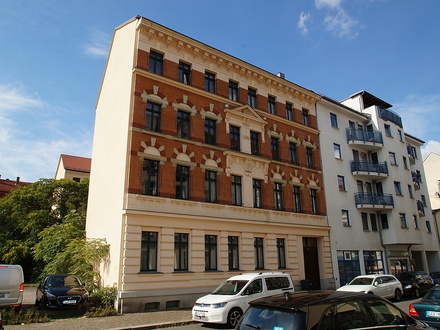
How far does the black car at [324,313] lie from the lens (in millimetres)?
5129

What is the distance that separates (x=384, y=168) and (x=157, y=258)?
77.9 ft

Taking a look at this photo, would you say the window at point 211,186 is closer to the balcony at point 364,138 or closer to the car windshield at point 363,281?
the car windshield at point 363,281

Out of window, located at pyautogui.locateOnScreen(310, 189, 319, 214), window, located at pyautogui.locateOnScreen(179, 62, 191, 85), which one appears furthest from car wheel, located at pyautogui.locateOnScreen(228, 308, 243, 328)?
window, located at pyautogui.locateOnScreen(310, 189, 319, 214)

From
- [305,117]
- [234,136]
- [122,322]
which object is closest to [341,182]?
[305,117]

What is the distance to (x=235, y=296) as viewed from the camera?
41.3 feet

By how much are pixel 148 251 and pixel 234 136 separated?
31.4ft

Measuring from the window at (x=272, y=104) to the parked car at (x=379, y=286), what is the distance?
1301 centimetres

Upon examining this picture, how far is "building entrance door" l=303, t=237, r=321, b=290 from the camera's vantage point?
2447 centimetres

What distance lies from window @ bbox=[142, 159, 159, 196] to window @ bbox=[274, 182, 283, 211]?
9.25 metres

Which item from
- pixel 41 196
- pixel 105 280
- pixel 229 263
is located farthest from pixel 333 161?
pixel 41 196

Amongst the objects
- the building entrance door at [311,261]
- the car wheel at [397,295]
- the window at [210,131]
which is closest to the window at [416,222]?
the building entrance door at [311,261]

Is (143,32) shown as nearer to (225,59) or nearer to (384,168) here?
(225,59)

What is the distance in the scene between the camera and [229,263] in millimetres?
20000

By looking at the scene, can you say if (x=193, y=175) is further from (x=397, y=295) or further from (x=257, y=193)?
(x=397, y=295)
